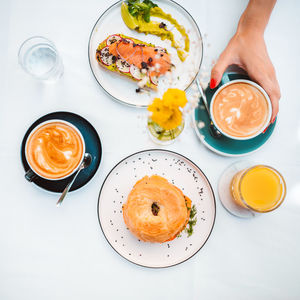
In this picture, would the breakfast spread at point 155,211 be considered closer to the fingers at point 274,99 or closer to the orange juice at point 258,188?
the orange juice at point 258,188

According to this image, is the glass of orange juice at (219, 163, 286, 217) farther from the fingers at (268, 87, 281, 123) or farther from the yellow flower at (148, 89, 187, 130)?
the yellow flower at (148, 89, 187, 130)

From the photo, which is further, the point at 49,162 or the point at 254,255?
the point at 254,255

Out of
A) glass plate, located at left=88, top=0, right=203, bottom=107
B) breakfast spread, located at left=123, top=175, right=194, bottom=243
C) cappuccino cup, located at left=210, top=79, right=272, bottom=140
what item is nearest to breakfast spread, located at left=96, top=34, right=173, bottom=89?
glass plate, located at left=88, top=0, right=203, bottom=107

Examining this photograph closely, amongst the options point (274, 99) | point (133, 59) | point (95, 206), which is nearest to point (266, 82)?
point (274, 99)

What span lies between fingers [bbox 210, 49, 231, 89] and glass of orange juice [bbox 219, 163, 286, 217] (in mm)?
334

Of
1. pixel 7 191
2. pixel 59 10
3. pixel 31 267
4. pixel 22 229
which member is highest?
pixel 59 10

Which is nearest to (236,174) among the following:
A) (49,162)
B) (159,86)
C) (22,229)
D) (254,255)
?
(254,255)

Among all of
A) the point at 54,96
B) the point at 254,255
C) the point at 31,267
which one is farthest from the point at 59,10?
the point at 254,255

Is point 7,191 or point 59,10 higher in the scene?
point 59,10

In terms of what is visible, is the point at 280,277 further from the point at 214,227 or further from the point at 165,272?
the point at 165,272

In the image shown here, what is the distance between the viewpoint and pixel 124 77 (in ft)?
3.29

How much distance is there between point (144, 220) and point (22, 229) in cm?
52

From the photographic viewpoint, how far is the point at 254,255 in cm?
103

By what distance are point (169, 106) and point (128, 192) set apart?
41 centimetres
